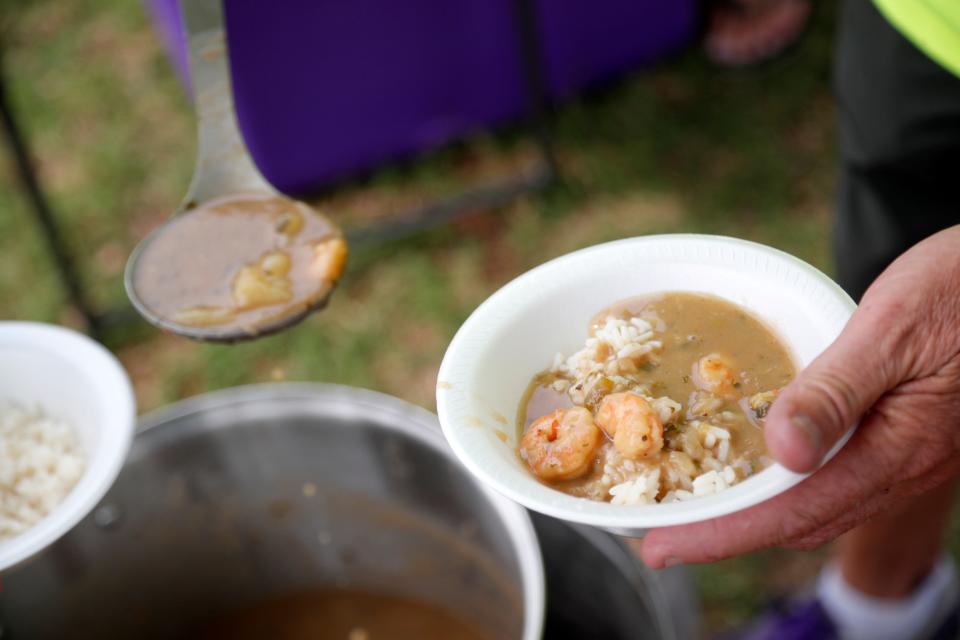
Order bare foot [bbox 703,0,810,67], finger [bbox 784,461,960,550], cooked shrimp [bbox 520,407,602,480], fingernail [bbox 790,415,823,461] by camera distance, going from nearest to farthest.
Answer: fingernail [bbox 790,415,823,461], cooked shrimp [bbox 520,407,602,480], finger [bbox 784,461,960,550], bare foot [bbox 703,0,810,67]

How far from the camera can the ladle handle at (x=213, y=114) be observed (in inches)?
62.2

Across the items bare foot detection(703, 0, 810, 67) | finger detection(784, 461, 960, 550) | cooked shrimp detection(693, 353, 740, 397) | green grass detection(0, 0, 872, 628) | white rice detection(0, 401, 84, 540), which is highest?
cooked shrimp detection(693, 353, 740, 397)

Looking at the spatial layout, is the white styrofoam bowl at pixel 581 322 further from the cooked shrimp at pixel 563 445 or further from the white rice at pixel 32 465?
the white rice at pixel 32 465

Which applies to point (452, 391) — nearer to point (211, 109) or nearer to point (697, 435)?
point (697, 435)

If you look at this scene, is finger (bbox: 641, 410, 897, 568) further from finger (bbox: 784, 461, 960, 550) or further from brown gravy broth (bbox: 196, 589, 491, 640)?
brown gravy broth (bbox: 196, 589, 491, 640)

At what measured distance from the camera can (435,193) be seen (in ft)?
11.0

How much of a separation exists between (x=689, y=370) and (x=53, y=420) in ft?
3.54

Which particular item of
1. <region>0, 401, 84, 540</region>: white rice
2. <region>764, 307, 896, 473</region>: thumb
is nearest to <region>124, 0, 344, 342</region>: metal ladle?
<region>0, 401, 84, 540</region>: white rice

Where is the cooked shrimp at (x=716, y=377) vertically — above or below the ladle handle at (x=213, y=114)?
below

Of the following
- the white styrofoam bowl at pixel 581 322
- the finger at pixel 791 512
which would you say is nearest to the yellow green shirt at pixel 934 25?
the white styrofoam bowl at pixel 581 322

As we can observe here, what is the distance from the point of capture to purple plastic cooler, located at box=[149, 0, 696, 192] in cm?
299

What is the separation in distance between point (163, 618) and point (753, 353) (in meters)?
1.38

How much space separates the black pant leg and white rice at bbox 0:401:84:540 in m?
1.50

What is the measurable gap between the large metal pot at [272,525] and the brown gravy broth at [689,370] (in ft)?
1.64
